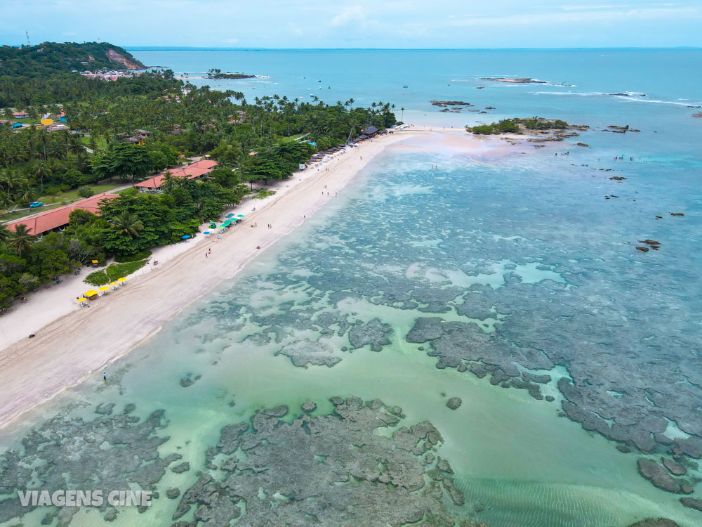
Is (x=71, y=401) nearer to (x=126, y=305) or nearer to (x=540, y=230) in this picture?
(x=126, y=305)

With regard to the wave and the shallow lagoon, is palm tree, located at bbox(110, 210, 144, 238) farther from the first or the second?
the wave

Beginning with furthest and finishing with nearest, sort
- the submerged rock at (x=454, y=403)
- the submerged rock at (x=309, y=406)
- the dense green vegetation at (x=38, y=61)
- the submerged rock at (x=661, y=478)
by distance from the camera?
1. the dense green vegetation at (x=38, y=61)
2. the submerged rock at (x=454, y=403)
3. the submerged rock at (x=309, y=406)
4. the submerged rock at (x=661, y=478)

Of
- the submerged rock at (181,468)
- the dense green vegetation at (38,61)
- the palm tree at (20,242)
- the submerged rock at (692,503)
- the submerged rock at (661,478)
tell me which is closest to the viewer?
the submerged rock at (692,503)

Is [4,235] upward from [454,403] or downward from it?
upward

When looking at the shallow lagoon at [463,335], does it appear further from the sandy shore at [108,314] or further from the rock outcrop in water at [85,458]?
Answer: the sandy shore at [108,314]

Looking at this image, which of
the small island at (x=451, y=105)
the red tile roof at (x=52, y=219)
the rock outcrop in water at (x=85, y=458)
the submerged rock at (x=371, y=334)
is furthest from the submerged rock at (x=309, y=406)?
the small island at (x=451, y=105)

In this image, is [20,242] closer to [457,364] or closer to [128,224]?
[128,224]

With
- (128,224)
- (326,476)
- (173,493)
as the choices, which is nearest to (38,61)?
(128,224)
